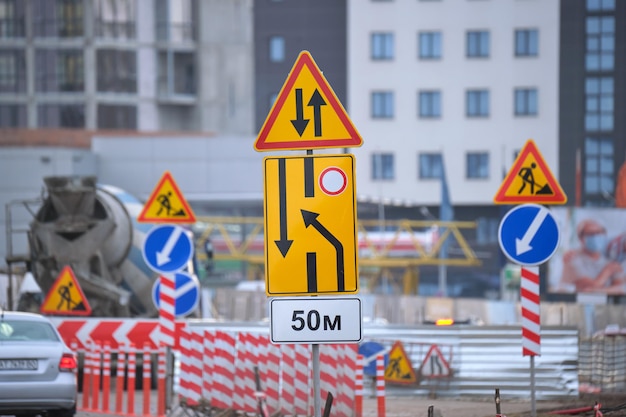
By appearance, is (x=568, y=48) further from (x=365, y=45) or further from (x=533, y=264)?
(x=533, y=264)

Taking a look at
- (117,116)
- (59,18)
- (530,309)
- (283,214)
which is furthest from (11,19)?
(283,214)

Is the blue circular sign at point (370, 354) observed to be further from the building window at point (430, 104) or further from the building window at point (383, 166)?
the building window at point (430, 104)

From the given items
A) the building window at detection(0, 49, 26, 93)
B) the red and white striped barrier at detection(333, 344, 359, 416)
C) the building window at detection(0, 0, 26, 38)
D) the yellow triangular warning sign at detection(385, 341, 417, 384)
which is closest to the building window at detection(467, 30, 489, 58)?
the building window at detection(0, 0, 26, 38)

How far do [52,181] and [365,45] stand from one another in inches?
2150

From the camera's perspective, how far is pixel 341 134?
9.08 metres

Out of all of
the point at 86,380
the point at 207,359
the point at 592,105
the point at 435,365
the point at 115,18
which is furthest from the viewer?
the point at 115,18

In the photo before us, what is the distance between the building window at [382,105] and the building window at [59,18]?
61.7 ft

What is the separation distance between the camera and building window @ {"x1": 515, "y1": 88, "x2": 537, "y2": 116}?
7662 centimetres

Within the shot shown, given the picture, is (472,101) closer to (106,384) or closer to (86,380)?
(86,380)

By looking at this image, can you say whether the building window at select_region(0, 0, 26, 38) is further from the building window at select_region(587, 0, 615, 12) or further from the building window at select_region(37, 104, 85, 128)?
the building window at select_region(587, 0, 615, 12)

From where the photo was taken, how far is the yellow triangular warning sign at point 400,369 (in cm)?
2386

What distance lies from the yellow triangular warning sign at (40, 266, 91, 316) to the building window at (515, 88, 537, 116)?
5665 centimetres

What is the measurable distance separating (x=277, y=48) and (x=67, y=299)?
197 feet

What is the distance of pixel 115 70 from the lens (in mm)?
86875
